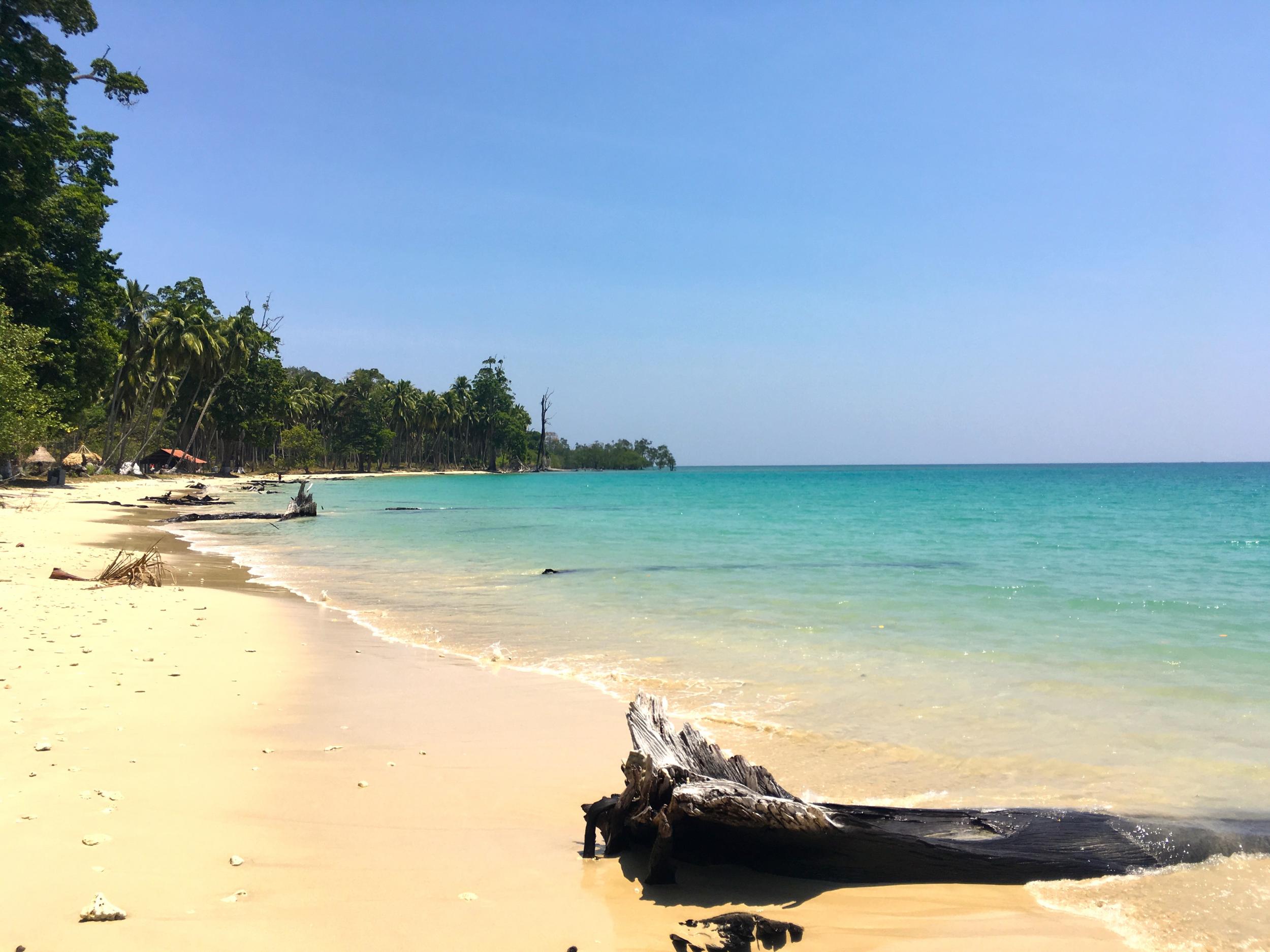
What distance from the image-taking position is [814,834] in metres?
3.42

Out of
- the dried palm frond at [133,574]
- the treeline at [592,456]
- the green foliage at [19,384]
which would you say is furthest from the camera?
the treeline at [592,456]

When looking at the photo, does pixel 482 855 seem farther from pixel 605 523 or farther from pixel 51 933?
pixel 605 523

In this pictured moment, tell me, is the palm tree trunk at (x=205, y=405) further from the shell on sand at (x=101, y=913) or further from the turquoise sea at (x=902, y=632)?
the shell on sand at (x=101, y=913)

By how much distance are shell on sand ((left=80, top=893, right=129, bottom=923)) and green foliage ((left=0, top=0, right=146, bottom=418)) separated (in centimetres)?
2743

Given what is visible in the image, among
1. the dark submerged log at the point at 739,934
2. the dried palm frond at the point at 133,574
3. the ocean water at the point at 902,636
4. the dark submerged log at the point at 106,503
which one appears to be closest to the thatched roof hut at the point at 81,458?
the dark submerged log at the point at 106,503

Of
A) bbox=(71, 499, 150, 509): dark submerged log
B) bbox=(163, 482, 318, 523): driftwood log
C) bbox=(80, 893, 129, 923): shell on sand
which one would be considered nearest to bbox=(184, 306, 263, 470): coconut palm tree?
bbox=(71, 499, 150, 509): dark submerged log

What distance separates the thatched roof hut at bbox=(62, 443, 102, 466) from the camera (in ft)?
163

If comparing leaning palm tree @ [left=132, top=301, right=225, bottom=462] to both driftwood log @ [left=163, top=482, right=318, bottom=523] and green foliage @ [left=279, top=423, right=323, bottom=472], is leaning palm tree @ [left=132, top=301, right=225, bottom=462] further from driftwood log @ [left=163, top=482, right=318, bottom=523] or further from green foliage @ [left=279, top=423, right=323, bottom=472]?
driftwood log @ [left=163, top=482, right=318, bottom=523]

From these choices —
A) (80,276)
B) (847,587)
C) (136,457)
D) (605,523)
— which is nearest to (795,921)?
(847,587)

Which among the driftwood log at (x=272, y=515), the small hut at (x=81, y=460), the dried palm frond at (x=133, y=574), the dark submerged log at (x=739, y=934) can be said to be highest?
the small hut at (x=81, y=460)

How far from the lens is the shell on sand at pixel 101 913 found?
8.91ft

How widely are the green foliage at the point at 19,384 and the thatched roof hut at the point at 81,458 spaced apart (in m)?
26.7

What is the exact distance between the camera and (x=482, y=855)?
370 cm

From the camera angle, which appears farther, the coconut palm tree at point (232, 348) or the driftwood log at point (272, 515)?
the coconut palm tree at point (232, 348)
